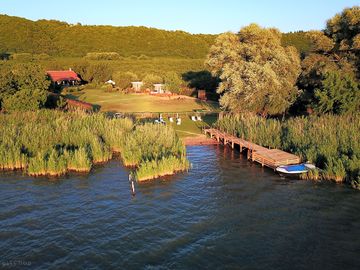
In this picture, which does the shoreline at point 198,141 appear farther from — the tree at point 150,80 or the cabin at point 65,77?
the cabin at point 65,77

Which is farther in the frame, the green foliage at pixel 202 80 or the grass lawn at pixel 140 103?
the green foliage at pixel 202 80

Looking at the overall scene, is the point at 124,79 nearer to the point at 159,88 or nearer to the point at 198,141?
the point at 159,88

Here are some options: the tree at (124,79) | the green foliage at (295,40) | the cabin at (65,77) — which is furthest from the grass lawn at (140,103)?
the green foliage at (295,40)

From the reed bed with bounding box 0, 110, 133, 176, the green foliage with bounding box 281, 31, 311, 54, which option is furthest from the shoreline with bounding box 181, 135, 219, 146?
the green foliage with bounding box 281, 31, 311, 54

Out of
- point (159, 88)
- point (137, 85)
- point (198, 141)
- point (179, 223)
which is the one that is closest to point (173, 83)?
point (159, 88)

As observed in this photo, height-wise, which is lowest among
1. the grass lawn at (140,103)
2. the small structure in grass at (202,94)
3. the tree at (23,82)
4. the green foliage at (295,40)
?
the grass lawn at (140,103)

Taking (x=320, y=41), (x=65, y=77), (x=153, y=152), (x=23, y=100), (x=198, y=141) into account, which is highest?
(x=320, y=41)

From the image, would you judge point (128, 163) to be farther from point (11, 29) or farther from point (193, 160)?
point (11, 29)

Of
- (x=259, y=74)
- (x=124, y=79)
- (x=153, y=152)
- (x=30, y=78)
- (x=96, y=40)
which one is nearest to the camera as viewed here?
(x=153, y=152)
